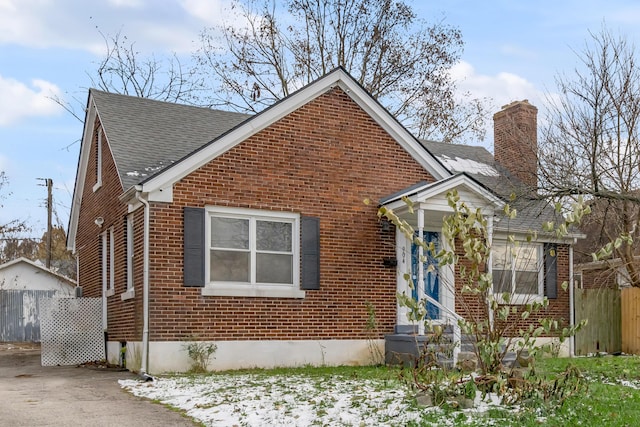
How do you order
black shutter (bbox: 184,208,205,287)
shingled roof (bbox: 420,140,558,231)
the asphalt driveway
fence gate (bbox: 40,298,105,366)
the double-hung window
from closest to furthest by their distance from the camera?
the asphalt driveway, black shutter (bbox: 184,208,205,287), the double-hung window, fence gate (bbox: 40,298,105,366), shingled roof (bbox: 420,140,558,231)

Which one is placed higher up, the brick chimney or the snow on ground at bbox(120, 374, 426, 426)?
the brick chimney

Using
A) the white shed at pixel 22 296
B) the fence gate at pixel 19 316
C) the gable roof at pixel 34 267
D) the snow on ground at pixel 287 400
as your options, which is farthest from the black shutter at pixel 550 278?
the gable roof at pixel 34 267

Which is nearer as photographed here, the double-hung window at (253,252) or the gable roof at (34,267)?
the double-hung window at (253,252)

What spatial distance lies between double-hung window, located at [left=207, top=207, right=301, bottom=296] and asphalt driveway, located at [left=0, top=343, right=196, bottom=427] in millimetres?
2402

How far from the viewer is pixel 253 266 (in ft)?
43.7

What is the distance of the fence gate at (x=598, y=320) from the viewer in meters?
17.7

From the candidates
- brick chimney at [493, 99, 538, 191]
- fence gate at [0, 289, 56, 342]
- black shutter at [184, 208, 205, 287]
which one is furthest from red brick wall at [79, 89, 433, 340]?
fence gate at [0, 289, 56, 342]

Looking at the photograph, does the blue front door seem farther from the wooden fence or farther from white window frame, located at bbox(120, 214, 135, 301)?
white window frame, located at bbox(120, 214, 135, 301)

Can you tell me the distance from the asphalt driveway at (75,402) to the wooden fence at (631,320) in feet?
39.8

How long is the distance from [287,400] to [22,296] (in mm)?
26711

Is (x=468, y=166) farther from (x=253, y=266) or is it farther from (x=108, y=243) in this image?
(x=108, y=243)

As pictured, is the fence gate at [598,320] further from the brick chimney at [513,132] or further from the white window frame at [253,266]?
the white window frame at [253,266]

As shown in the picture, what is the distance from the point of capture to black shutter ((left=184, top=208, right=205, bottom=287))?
1255 cm

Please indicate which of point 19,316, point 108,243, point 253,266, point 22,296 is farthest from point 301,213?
point 22,296
